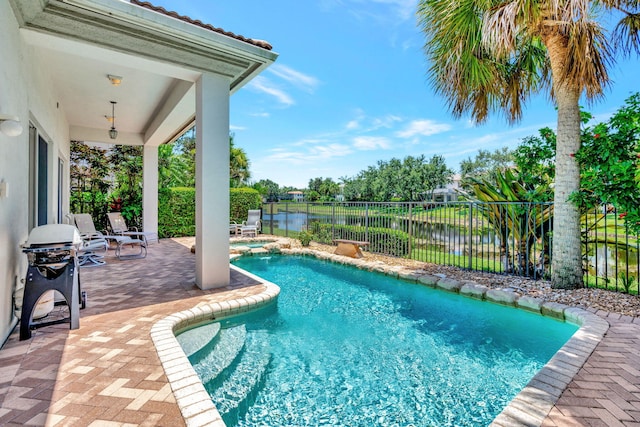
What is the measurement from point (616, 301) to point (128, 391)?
255 inches

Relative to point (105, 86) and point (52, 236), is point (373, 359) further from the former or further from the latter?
point (105, 86)

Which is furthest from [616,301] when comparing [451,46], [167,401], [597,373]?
[167,401]

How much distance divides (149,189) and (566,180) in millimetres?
12117

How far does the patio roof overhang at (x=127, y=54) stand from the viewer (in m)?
3.81

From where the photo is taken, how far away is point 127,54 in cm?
445

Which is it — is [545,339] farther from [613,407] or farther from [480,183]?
[480,183]

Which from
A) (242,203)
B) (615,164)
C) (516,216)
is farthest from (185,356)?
(242,203)

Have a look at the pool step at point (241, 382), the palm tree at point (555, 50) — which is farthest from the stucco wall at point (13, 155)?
the palm tree at point (555, 50)

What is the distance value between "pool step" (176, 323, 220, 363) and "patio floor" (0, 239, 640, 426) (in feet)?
1.37

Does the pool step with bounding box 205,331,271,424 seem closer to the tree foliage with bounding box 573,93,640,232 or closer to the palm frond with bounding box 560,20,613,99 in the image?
the tree foliage with bounding box 573,93,640,232

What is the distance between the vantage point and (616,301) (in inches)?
188

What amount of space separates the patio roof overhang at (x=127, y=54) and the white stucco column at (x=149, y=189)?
3.41m

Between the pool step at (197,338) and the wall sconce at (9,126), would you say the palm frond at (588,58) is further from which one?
the wall sconce at (9,126)

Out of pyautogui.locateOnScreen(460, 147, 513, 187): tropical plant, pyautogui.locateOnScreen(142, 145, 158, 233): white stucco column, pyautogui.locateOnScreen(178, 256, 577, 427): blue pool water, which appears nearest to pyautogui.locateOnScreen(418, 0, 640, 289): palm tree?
pyautogui.locateOnScreen(178, 256, 577, 427): blue pool water
